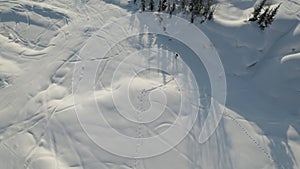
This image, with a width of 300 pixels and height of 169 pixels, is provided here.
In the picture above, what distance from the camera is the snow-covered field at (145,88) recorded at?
403cm

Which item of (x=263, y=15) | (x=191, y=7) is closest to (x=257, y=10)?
(x=263, y=15)

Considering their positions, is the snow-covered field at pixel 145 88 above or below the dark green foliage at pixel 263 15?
below

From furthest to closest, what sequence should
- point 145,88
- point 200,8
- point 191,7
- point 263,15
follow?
point 191,7 → point 200,8 → point 263,15 → point 145,88

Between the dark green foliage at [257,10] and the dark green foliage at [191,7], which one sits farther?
the dark green foliage at [191,7]

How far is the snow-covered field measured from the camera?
4027 mm

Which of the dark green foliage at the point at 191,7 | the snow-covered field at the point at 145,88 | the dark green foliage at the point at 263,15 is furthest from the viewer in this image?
the dark green foliage at the point at 191,7

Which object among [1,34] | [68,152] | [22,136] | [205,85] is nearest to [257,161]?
[205,85]

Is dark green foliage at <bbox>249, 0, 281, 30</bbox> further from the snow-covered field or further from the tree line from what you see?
the snow-covered field

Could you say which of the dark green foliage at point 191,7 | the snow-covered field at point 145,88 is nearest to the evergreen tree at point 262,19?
the snow-covered field at point 145,88

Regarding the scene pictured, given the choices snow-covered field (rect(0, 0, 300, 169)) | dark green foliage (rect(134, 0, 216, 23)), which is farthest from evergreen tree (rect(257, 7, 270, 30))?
dark green foliage (rect(134, 0, 216, 23))

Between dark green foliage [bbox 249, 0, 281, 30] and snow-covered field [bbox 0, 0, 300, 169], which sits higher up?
dark green foliage [bbox 249, 0, 281, 30]

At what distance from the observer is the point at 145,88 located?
4711 mm

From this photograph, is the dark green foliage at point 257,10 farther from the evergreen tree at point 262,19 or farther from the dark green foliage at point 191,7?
the dark green foliage at point 191,7

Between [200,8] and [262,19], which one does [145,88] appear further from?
[262,19]
